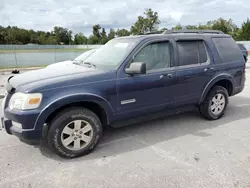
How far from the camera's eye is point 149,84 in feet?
12.8

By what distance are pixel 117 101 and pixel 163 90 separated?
36.6 inches

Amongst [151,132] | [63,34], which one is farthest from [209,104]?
[63,34]

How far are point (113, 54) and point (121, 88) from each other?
0.77m

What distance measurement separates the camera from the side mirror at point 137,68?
3555mm

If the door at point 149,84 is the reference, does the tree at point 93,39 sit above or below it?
above

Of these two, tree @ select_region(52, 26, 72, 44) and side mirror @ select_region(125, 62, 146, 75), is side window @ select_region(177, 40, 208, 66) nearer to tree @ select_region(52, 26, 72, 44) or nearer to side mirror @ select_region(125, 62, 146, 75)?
side mirror @ select_region(125, 62, 146, 75)

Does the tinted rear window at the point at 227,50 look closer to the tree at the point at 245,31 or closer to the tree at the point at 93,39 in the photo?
the tree at the point at 245,31

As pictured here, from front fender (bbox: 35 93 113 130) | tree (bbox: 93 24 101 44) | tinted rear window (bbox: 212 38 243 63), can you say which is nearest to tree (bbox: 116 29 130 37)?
tree (bbox: 93 24 101 44)

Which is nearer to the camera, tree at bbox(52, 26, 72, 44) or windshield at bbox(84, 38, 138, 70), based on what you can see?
windshield at bbox(84, 38, 138, 70)

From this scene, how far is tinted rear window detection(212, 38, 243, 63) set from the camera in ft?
16.1

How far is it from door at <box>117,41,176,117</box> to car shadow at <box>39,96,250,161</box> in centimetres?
50

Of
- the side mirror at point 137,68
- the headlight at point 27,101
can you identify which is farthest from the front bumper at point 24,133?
the side mirror at point 137,68

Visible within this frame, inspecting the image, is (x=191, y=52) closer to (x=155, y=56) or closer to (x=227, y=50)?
(x=155, y=56)

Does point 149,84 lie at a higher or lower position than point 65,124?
higher
